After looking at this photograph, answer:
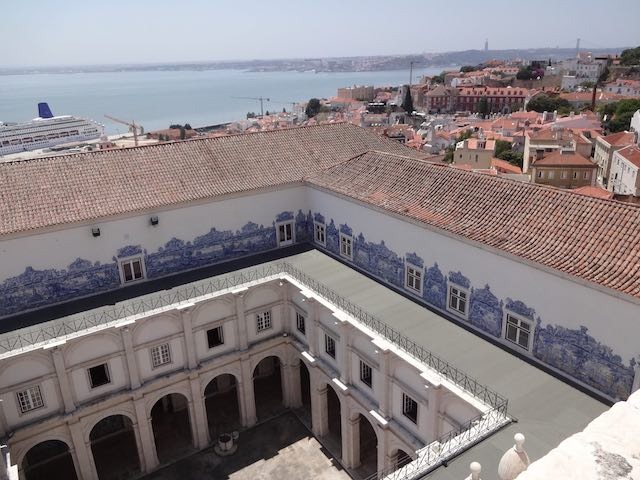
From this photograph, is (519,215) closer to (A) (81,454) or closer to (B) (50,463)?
(A) (81,454)

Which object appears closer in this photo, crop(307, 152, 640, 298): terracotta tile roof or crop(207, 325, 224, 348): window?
crop(307, 152, 640, 298): terracotta tile roof

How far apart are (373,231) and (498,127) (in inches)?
2794

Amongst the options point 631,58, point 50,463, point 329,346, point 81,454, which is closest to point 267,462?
point 329,346

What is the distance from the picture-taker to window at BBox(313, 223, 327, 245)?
25281mm

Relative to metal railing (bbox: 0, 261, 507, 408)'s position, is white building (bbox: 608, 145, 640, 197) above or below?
below

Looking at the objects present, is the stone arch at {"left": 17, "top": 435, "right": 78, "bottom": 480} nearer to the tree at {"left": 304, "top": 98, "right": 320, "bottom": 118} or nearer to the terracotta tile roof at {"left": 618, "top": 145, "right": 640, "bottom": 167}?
the terracotta tile roof at {"left": 618, "top": 145, "right": 640, "bottom": 167}

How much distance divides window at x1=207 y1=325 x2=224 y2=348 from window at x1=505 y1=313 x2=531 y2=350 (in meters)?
11.8

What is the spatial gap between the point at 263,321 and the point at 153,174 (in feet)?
27.4

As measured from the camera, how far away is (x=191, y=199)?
73.2 feet

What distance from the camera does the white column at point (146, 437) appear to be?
20391mm

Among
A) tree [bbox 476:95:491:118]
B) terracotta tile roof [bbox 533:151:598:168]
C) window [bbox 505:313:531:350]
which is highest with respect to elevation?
window [bbox 505:313:531:350]

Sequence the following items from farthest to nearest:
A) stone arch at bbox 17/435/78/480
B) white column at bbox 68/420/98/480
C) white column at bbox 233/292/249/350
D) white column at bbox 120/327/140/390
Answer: white column at bbox 233/292/249/350 → stone arch at bbox 17/435/78/480 → white column at bbox 120/327/140/390 → white column at bbox 68/420/98/480

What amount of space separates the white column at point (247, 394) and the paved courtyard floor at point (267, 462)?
1.97 ft

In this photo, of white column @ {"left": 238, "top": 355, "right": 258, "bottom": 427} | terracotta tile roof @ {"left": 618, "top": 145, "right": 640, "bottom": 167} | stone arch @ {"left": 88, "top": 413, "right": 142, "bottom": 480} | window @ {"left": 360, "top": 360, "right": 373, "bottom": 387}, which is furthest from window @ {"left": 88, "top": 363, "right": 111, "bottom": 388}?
terracotta tile roof @ {"left": 618, "top": 145, "right": 640, "bottom": 167}
